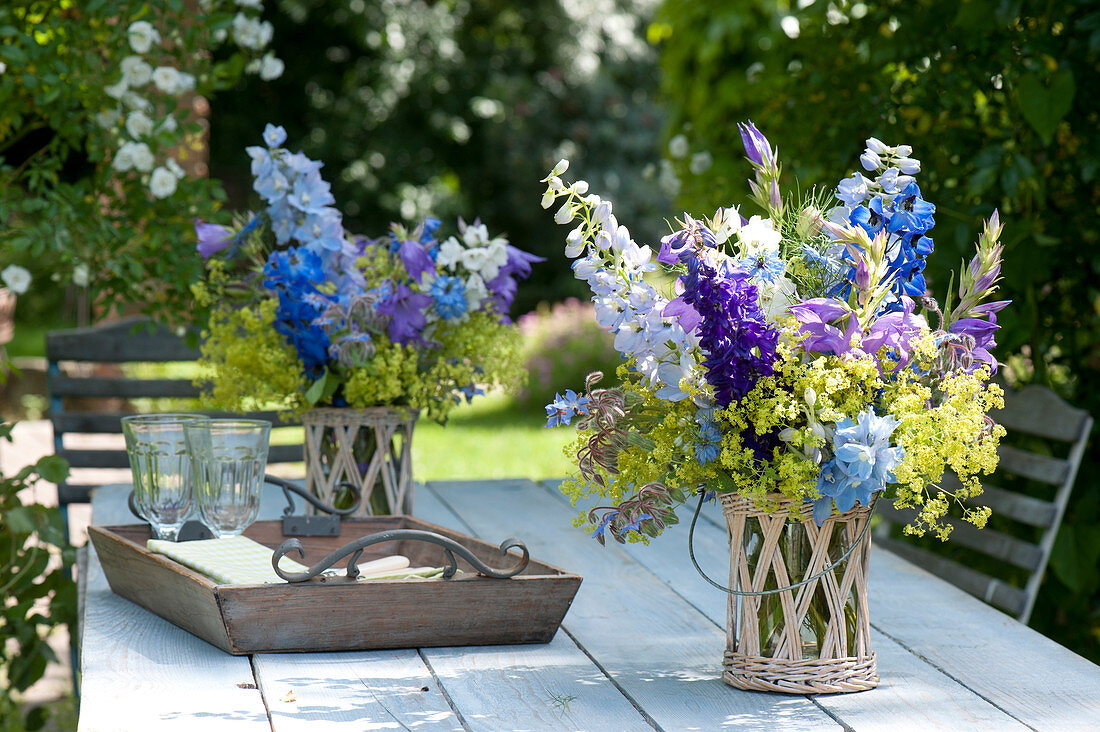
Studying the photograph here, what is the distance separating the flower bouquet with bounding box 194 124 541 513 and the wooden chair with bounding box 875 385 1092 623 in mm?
1010

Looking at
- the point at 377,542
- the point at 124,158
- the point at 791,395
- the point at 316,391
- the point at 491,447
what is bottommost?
the point at 491,447

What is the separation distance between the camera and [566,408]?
112cm

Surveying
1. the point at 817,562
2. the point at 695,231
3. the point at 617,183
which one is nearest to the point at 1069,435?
the point at 817,562

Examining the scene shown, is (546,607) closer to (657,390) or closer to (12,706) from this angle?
(657,390)

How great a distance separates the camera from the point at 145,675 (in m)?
1.17

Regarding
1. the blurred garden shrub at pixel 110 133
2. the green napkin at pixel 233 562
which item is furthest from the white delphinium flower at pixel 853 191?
the blurred garden shrub at pixel 110 133

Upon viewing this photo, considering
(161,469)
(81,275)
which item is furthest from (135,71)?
(161,469)

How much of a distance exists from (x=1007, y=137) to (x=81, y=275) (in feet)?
6.39

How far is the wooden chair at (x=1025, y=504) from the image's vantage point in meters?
2.06

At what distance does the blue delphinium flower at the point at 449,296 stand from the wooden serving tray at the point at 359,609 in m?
0.48

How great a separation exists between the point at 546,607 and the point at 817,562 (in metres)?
0.32

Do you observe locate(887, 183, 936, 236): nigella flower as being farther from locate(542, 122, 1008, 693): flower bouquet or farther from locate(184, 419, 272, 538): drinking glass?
locate(184, 419, 272, 538): drinking glass

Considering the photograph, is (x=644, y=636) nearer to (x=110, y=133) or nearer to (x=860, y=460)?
(x=860, y=460)

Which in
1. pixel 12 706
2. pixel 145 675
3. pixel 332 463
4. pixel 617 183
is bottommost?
pixel 12 706
